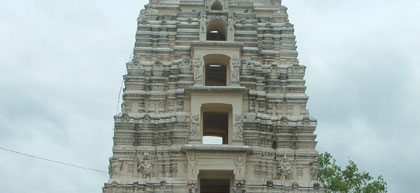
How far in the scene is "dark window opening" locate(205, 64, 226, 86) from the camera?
27281 mm

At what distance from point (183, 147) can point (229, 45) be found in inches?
199

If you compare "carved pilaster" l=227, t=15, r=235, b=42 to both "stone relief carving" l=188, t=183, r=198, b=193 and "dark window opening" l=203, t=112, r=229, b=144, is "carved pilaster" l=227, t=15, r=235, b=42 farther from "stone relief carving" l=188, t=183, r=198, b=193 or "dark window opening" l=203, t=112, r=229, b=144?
"stone relief carving" l=188, t=183, r=198, b=193

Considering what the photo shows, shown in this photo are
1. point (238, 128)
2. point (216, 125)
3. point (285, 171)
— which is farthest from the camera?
point (216, 125)

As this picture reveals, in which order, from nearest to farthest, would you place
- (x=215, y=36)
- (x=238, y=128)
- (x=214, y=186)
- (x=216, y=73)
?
(x=238, y=128)
(x=214, y=186)
(x=216, y=73)
(x=215, y=36)

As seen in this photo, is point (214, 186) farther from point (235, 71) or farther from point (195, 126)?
point (235, 71)

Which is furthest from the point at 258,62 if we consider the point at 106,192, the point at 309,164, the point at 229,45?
the point at 106,192

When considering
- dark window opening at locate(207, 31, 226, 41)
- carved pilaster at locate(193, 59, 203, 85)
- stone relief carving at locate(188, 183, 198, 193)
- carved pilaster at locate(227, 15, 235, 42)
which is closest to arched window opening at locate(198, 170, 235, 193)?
stone relief carving at locate(188, 183, 198, 193)

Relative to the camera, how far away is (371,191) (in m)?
34.2

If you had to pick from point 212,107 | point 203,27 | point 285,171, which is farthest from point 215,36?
point 285,171

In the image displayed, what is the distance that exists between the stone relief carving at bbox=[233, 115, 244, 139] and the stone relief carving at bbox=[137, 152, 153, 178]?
3.65m

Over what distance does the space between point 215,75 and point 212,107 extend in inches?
163

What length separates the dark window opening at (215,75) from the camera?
2728 centimetres

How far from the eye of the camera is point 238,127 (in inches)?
898

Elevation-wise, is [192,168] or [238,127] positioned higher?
[238,127]
